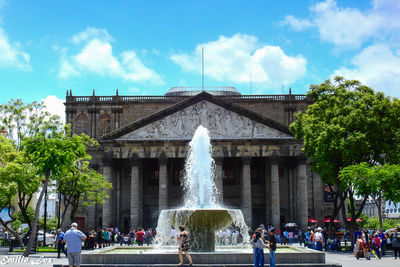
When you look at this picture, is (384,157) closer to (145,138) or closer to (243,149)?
(243,149)

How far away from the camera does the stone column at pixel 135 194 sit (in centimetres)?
4819

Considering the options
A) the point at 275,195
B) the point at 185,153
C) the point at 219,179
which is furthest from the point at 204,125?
the point at 275,195

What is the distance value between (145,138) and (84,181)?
10.3m

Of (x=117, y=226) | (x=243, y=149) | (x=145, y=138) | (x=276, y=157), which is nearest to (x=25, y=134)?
(x=145, y=138)

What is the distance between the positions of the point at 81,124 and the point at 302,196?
88.2 feet

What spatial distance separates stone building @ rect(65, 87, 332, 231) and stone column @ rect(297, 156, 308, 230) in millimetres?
100

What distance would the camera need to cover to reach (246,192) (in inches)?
1902

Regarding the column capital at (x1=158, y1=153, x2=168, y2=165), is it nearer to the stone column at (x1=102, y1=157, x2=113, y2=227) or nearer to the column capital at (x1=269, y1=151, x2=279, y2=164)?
the stone column at (x1=102, y1=157, x2=113, y2=227)

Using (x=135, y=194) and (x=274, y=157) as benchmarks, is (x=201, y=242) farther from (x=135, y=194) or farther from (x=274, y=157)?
(x=274, y=157)

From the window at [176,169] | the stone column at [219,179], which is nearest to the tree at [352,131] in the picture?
the stone column at [219,179]

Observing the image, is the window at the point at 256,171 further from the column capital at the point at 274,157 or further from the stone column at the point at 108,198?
the stone column at the point at 108,198

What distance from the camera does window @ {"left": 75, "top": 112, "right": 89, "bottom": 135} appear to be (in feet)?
188

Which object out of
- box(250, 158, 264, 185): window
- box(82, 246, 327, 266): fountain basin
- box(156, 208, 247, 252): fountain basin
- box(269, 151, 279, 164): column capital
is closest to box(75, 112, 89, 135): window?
box(250, 158, 264, 185): window

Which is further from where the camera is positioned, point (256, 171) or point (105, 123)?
point (105, 123)
